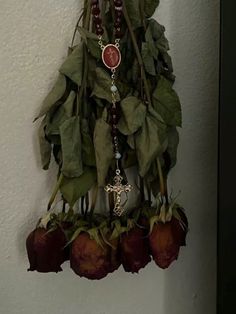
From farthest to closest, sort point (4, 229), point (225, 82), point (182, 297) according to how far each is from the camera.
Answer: point (182, 297) < point (4, 229) < point (225, 82)

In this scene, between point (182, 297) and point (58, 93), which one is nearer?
point (58, 93)

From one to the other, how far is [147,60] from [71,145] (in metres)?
0.20

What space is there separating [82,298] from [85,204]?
0.73ft

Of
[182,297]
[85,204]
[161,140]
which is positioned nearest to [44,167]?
[85,204]

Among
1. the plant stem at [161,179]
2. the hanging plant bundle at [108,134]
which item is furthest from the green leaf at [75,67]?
the plant stem at [161,179]

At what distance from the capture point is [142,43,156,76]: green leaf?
682mm

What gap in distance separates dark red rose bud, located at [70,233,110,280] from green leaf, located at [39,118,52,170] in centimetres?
15

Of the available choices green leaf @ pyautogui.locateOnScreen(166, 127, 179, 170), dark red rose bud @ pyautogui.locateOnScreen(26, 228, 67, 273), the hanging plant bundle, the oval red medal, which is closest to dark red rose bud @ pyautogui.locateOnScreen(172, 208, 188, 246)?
the hanging plant bundle

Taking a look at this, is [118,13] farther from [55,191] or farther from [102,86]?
[55,191]

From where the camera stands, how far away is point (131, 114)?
2.23 ft

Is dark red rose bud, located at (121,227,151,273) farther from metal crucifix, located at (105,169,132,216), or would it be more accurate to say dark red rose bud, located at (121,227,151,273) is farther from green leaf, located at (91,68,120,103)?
green leaf, located at (91,68,120,103)

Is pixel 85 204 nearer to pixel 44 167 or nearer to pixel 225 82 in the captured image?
pixel 44 167

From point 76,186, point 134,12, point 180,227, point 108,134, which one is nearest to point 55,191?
point 76,186

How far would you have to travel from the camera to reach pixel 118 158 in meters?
0.71
